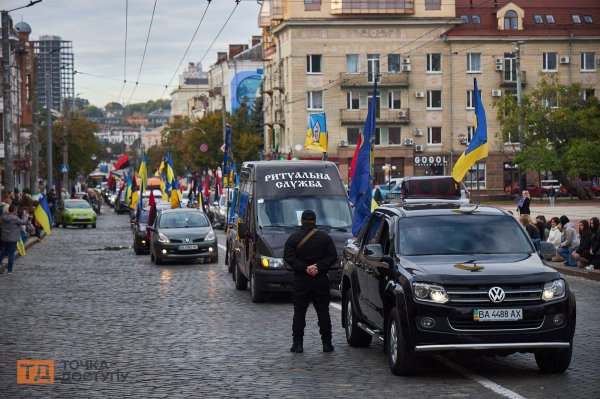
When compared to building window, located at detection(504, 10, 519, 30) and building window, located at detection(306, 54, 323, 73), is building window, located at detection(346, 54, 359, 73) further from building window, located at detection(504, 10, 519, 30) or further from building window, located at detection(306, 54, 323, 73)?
building window, located at detection(504, 10, 519, 30)

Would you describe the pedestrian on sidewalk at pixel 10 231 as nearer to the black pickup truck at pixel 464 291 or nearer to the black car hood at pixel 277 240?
the black car hood at pixel 277 240

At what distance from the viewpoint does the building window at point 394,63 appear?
8838 cm

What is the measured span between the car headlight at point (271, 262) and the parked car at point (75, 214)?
43.0m

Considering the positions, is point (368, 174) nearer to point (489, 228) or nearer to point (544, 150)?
point (489, 228)

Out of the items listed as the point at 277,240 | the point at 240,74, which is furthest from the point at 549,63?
the point at 277,240

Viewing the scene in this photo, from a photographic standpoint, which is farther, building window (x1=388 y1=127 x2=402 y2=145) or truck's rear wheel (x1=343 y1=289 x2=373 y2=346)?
building window (x1=388 y1=127 x2=402 y2=145)

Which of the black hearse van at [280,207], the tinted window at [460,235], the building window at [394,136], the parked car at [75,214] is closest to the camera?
the tinted window at [460,235]

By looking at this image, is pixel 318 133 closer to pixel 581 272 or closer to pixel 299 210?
pixel 581 272

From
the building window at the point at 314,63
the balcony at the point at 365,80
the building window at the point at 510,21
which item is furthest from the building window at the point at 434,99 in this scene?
the building window at the point at 314,63

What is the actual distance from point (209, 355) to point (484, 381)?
383 centimetres

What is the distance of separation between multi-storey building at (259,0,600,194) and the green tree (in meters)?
13.0

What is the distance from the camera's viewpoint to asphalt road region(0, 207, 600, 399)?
1165 cm

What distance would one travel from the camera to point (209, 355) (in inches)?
566

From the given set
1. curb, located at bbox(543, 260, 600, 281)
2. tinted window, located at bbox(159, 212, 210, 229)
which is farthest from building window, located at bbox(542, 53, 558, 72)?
curb, located at bbox(543, 260, 600, 281)
